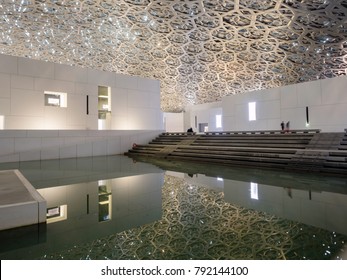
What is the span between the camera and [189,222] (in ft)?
10.6

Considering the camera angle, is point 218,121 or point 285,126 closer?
point 285,126

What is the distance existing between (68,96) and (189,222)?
1321 centimetres

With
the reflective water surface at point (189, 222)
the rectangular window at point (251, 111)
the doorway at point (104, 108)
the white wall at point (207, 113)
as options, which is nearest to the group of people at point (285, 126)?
the rectangular window at point (251, 111)

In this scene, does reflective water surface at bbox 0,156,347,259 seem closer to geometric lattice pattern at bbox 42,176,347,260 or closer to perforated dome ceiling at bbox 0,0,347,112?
geometric lattice pattern at bbox 42,176,347,260

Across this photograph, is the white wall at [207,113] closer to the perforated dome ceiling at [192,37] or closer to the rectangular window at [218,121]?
the rectangular window at [218,121]

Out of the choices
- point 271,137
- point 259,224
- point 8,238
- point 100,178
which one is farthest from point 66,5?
point 259,224

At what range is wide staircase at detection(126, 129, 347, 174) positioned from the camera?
727 centimetres

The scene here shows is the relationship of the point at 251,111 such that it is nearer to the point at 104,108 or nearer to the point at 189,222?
the point at 104,108

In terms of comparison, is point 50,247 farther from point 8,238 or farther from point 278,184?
point 278,184

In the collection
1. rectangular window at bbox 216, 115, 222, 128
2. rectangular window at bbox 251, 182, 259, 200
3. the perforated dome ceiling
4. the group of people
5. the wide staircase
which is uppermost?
the perforated dome ceiling

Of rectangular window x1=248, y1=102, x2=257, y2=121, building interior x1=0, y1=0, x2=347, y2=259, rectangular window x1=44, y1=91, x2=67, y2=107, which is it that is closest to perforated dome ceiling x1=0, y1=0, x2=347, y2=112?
building interior x1=0, y1=0, x2=347, y2=259

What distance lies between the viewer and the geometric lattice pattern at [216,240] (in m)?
2.32

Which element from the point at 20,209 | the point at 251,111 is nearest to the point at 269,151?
the point at 20,209
